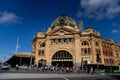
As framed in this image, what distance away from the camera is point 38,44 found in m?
71.4

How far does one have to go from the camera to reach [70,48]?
66.2 meters

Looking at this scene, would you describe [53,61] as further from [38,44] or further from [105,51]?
[105,51]

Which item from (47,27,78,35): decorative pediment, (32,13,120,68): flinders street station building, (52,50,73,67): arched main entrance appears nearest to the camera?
(32,13,120,68): flinders street station building

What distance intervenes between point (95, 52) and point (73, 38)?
966cm

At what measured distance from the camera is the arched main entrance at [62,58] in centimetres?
6594

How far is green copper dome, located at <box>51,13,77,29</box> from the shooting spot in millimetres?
73494

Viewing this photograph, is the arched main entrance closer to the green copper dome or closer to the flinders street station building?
the flinders street station building

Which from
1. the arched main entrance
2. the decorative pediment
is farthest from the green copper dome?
the arched main entrance

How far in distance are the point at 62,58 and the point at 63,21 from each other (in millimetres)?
16425

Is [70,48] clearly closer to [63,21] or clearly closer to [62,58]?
[62,58]

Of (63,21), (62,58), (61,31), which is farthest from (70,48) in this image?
(63,21)

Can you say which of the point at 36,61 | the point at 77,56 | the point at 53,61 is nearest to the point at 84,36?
the point at 77,56

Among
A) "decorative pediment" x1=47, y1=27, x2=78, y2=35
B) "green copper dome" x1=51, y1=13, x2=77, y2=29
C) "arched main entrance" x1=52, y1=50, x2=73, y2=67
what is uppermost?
"green copper dome" x1=51, y1=13, x2=77, y2=29

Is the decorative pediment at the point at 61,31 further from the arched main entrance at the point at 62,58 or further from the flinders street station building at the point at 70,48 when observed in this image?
the arched main entrance at the point at 62,58
